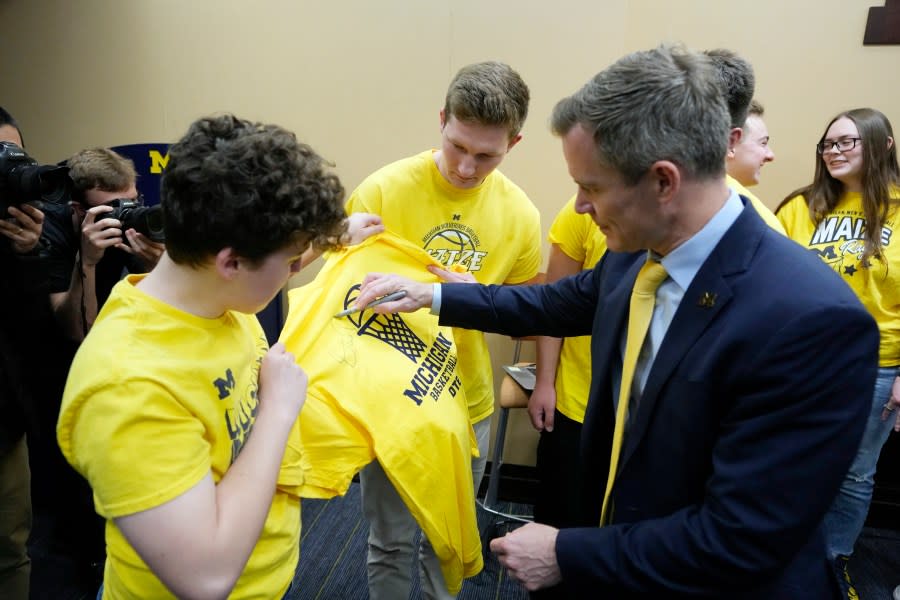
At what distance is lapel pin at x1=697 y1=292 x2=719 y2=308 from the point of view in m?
0.93

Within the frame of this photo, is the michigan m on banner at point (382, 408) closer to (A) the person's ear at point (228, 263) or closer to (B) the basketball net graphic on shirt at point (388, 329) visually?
(B) the basketball net graphic on shirt at point (388, 329)

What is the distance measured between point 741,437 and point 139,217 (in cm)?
146

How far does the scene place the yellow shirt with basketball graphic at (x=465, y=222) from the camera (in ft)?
5.66

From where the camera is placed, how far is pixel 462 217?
5.78ft

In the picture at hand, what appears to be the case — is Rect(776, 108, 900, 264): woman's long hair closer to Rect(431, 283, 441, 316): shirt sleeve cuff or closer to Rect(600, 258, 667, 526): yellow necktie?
Rect(600, 258, 667, 526): yellow necktie

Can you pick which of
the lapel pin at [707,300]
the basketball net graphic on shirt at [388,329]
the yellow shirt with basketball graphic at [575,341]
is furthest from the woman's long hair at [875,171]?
the basketball net graphic on shirt at [388,329]

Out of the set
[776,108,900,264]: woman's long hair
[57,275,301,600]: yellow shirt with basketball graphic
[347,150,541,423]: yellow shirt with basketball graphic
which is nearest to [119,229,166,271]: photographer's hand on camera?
[347,150,541,423]: yellow shirt with basketball graphic

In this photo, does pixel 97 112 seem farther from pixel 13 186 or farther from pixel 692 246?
pixel 692 246

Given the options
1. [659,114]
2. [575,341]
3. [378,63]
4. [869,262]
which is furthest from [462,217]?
[869,262]

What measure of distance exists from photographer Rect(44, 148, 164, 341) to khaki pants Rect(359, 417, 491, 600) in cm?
94

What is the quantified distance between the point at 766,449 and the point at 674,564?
0.82ft

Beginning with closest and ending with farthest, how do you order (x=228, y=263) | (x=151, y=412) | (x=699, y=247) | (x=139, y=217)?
(x=151, y=412) → (x=228, y=263) → (x=699, y=247) → (x=139, y=217)

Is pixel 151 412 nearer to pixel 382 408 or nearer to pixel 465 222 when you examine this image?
pixel 382 408

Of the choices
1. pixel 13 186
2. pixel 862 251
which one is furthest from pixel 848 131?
pixel 13 186
